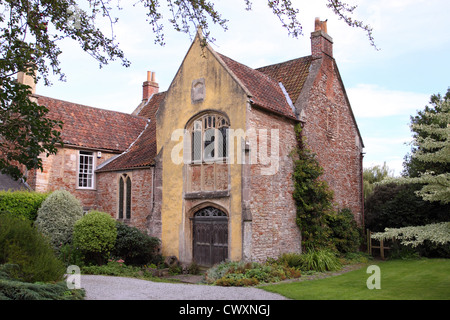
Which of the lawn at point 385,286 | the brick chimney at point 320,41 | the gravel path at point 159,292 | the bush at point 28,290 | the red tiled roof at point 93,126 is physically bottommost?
the lawn at point 385,286

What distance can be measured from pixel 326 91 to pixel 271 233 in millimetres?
8526

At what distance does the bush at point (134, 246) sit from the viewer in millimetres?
16906

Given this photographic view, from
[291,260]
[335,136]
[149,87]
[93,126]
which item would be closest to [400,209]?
[335,136]

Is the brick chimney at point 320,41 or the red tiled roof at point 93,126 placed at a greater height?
the brick chimney at point 320,41

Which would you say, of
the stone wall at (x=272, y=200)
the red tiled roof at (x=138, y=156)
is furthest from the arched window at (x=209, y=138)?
the red tiled roof at (x=138, y=156)

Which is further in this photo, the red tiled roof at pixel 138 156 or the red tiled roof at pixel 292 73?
the red tiled roof at pixel 138 156

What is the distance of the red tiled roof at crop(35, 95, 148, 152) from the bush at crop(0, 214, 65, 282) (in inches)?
454

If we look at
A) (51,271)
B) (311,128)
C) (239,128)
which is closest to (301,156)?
(311,128)

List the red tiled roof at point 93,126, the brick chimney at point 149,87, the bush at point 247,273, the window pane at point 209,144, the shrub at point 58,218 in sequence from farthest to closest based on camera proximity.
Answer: the brick chimney at point 149,87, the red tiled roof at point 93,126, the shrub at point 58,218, the window pane at point 209,144, the bush at point 247,273

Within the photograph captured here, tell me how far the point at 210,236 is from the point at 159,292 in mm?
6117

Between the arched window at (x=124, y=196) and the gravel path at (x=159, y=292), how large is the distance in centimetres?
849

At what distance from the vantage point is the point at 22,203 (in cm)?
1845

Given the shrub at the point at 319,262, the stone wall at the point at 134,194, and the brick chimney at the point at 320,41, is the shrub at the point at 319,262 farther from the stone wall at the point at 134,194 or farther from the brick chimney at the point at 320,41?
the brick chimney at the point at 320,41

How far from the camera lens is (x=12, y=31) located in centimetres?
1034
